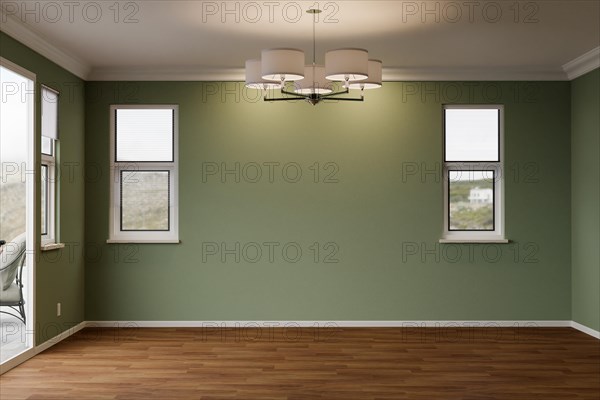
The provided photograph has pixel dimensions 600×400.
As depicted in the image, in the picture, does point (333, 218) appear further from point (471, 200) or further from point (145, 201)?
point (145, 201)

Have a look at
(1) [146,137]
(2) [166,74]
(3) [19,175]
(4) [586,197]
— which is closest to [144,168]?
(1) [146,137]

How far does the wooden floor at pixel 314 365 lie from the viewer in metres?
4.70

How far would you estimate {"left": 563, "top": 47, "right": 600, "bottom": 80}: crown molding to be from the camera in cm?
620

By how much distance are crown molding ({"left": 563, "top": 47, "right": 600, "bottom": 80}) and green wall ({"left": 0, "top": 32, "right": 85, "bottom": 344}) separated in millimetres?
4680

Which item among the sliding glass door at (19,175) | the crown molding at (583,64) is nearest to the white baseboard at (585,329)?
the crown molding at (583,64)

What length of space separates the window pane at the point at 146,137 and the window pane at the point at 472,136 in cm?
280

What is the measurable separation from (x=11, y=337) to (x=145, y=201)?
5.94 feet

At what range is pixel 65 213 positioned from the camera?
21.0 ft

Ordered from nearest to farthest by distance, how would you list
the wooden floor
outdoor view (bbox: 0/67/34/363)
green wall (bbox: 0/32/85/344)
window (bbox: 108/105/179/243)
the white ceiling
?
1. the wooden floor
2. the white ceiling
3. outdoor view (bbox: 0/67/34/363)
4. green wall (bbox: 0/32/85/344)
5. window (bbox: 108/105/179/243)

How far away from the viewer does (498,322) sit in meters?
6.98

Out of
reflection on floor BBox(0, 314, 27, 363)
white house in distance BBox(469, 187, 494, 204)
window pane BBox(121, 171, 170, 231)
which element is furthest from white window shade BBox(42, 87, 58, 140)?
white house in distance BBox(469, 187, 494, 204)

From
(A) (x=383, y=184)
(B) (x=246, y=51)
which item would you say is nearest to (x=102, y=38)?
(B) (x=246, y=51)

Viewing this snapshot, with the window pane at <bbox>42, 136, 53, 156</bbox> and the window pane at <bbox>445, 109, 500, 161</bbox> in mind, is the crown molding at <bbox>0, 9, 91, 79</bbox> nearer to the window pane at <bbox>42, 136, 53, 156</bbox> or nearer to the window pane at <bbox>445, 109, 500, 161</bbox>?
the window pane at <bbox>42, 136, 53, 156</bbox>

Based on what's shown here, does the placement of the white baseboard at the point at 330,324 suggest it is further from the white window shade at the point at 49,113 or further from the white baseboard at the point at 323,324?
the white window shade at the point at 49,113
